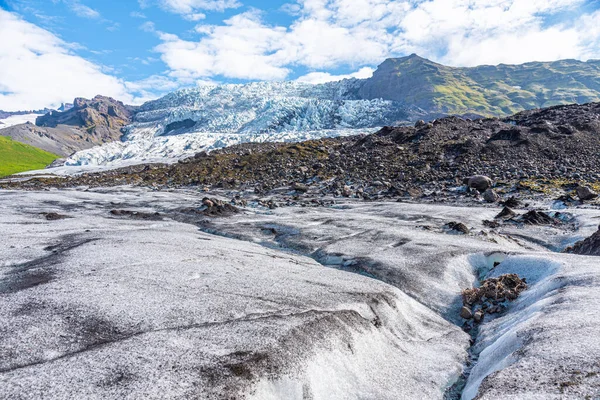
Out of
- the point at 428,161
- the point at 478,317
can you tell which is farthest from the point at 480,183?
the point at 478,317

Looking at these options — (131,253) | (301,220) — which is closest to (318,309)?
(131,253)

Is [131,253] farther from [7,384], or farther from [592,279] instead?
[592,279]

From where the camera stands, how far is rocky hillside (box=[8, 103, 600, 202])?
24000mm

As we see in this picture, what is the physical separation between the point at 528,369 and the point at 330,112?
122 metres

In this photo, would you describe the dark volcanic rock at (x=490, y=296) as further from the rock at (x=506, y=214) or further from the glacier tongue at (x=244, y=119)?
the glacier tongue at (x=244, y=119)

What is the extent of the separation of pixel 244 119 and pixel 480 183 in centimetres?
12171

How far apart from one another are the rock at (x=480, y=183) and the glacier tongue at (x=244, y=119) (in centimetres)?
6001

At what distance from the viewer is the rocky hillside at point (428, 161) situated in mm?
24000

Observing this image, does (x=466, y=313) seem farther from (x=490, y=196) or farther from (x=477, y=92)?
(x=477, y=92)

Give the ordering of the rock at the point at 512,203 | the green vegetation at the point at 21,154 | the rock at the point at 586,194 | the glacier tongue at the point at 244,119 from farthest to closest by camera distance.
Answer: the green vegetation at the point at 21,154 → the glacier tongue at the point at 244,119 → the rock at the point at 512,203 → the rock at the point at 586,194

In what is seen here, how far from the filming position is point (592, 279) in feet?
22.9

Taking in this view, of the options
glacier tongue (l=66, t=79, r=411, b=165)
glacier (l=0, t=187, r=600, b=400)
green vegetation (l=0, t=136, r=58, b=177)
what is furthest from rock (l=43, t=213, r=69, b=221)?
green vegetation (l=0, t=136, r=58, b=177)

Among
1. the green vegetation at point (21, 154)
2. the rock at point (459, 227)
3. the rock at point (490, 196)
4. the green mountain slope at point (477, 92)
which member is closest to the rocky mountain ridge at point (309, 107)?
the green mountain slope at point (477, 92)

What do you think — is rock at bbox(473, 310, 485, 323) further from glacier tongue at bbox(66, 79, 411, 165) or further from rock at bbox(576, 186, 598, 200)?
glacier tongue at bbox(66, 79, 411, 165)
